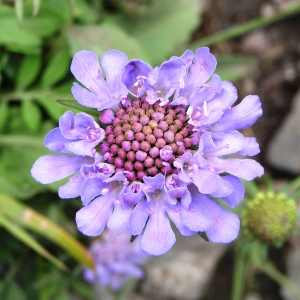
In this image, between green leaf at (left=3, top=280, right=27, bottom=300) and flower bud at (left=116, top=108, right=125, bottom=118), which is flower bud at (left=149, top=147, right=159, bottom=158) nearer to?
flower bud at (left=116, top=108, right=125, bottom=118)

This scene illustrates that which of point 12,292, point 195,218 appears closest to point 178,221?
point 195,218

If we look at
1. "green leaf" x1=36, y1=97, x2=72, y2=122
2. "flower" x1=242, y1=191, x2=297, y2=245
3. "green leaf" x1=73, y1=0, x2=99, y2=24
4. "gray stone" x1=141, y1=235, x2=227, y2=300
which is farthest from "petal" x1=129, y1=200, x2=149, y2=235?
"gray stone" x1=141, y1=235, x2=227, y2=300

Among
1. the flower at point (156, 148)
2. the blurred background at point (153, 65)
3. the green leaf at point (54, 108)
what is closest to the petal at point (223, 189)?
the flower at point (156, 148)

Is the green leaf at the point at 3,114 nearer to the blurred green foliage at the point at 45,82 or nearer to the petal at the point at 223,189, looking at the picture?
the blurred green foliage at the point at 45,82

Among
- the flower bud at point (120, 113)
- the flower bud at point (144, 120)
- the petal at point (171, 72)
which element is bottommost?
the flower bud at point (144, 120)

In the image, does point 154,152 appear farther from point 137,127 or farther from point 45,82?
point 45,82
